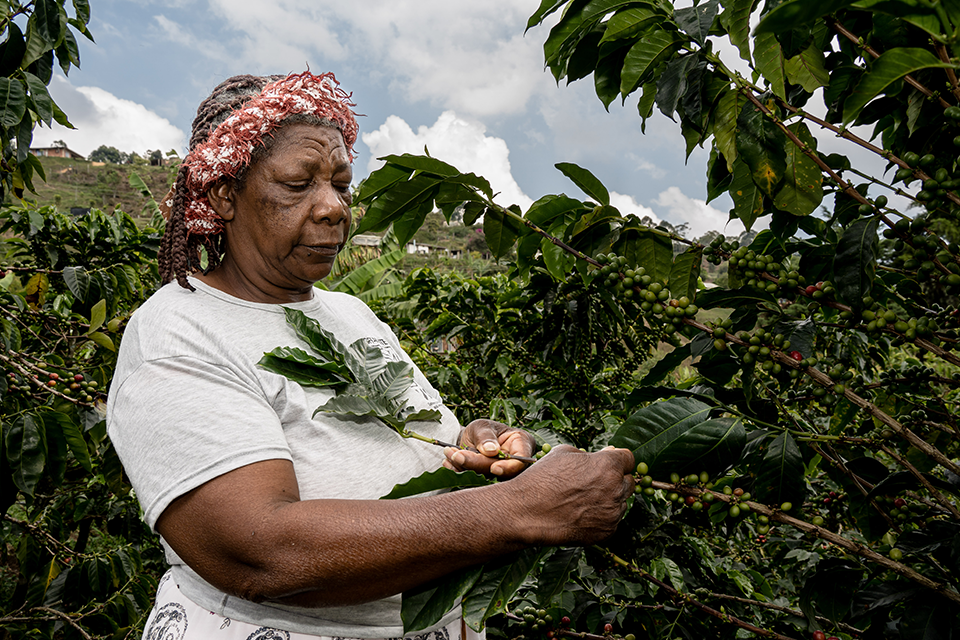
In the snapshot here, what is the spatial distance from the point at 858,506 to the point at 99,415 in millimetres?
3143

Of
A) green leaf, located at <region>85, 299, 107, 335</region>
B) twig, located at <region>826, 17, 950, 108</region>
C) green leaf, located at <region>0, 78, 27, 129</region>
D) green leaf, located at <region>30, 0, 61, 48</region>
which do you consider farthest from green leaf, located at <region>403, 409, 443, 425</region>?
green leaf, located at <region>30, 0, 61, 48</region>

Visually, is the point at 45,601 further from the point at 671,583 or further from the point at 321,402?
the point at 671,583

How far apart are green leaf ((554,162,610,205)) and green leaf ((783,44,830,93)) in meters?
0.46

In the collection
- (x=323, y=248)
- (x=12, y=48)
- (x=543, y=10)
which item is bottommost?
(x=323, y=248)

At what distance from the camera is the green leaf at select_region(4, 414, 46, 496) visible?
2.05 m

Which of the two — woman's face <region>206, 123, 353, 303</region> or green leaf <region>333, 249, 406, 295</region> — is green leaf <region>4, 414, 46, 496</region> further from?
green leaf <region>333, 249, 406, 295</region>

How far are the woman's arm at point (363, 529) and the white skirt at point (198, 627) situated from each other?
0.22m

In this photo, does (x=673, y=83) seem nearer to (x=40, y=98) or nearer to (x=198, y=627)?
(x=198, y=627)

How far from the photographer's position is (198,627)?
128 centimetres

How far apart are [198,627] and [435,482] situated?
2.25 feet

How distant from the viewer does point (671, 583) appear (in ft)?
6.21

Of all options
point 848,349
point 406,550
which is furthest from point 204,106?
point 848,349

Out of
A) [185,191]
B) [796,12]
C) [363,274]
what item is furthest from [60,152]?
[796,12]

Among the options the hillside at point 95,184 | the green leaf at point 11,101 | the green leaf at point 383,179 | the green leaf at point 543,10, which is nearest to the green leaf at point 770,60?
the green leaf at point 543,10
